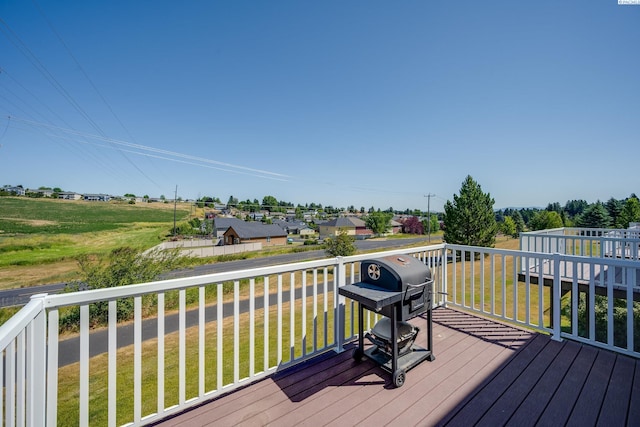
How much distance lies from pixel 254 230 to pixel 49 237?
2133 cm

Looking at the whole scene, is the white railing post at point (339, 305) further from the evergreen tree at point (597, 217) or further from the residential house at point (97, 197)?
the evergreen tree at point (597, 217)

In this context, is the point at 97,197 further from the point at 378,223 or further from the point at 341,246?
the point at 378,223

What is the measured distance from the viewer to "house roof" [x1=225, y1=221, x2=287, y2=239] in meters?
32.7

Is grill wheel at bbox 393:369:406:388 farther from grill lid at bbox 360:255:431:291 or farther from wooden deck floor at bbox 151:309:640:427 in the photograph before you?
grill lid at bbox 360:255:431:291

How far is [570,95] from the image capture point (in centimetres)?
765

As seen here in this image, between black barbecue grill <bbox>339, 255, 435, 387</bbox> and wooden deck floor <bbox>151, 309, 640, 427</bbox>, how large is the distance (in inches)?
4.2

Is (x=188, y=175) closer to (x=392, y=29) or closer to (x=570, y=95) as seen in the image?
(x=392, y=29)

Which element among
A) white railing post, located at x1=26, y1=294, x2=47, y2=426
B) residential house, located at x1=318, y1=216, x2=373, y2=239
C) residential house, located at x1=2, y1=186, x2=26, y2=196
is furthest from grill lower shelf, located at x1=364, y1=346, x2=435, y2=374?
residential house, located at x1=318, y1=216, x2=373, y2=239

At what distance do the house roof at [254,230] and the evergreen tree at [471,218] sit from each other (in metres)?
22.6

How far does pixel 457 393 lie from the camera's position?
1904mm

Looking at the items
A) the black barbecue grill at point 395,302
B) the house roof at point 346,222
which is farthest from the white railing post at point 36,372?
the house roof at point 346,222

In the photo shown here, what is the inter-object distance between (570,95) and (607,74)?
95cm

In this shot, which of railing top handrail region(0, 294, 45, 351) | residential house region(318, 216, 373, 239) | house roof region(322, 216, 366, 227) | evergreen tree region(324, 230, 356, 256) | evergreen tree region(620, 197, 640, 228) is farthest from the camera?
house roof region(322, 216, 366, 227)

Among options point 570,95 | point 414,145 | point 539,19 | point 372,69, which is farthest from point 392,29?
point 414,145
